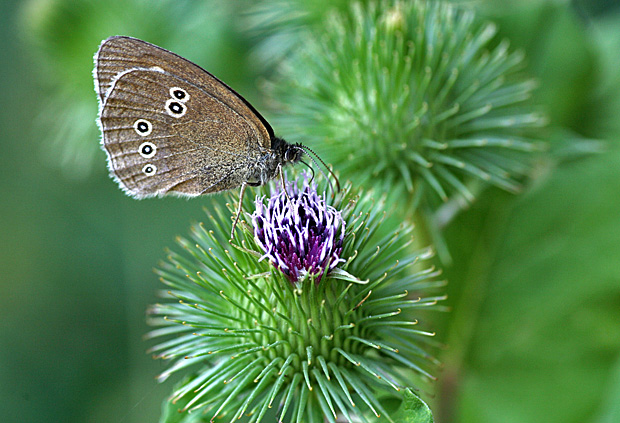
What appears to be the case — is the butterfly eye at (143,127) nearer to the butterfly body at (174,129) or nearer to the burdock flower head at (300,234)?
the butterfly body at (174,129)

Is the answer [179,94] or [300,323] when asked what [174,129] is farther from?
[300,323]

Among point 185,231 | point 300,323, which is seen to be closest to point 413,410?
point 300,323

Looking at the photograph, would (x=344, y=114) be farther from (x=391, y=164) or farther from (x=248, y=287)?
(x=248, y=287)

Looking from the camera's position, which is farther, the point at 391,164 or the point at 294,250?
the point at 391,164

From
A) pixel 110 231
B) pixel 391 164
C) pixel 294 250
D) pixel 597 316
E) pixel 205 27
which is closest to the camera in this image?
pixel 294 250

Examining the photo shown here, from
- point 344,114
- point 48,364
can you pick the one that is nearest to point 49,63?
point 48,364

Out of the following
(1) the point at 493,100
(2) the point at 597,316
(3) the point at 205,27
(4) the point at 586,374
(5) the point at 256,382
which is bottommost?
(4) the point at 586,374

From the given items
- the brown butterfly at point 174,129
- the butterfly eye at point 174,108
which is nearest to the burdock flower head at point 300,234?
the brown butterfly at point 174,129
